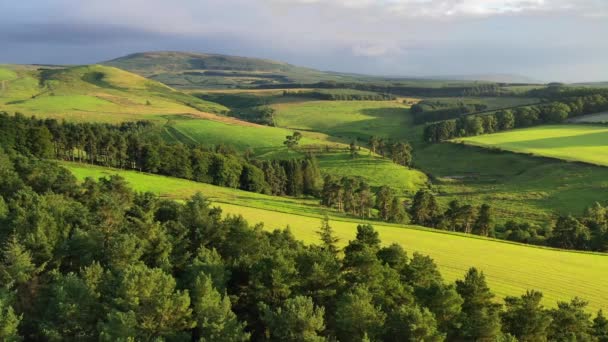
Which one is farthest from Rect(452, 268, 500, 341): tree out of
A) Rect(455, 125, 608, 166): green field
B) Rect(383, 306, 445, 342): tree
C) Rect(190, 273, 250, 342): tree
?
Rect(455, 125, 608, 166): green field

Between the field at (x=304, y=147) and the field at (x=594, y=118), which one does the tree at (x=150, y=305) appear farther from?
the field at (x=594, y=118)

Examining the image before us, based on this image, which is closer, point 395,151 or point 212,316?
point 212,316

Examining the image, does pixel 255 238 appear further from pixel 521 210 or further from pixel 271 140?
pixel 271 140

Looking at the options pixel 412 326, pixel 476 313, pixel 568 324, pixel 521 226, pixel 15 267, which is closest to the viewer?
pixel 412 326

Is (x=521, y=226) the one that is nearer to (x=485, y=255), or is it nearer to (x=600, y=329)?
(x=485, y=255)

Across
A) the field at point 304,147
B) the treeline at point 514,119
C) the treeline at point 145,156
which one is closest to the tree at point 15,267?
the treeline at point 145,156

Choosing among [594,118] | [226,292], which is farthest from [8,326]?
[594,118]
